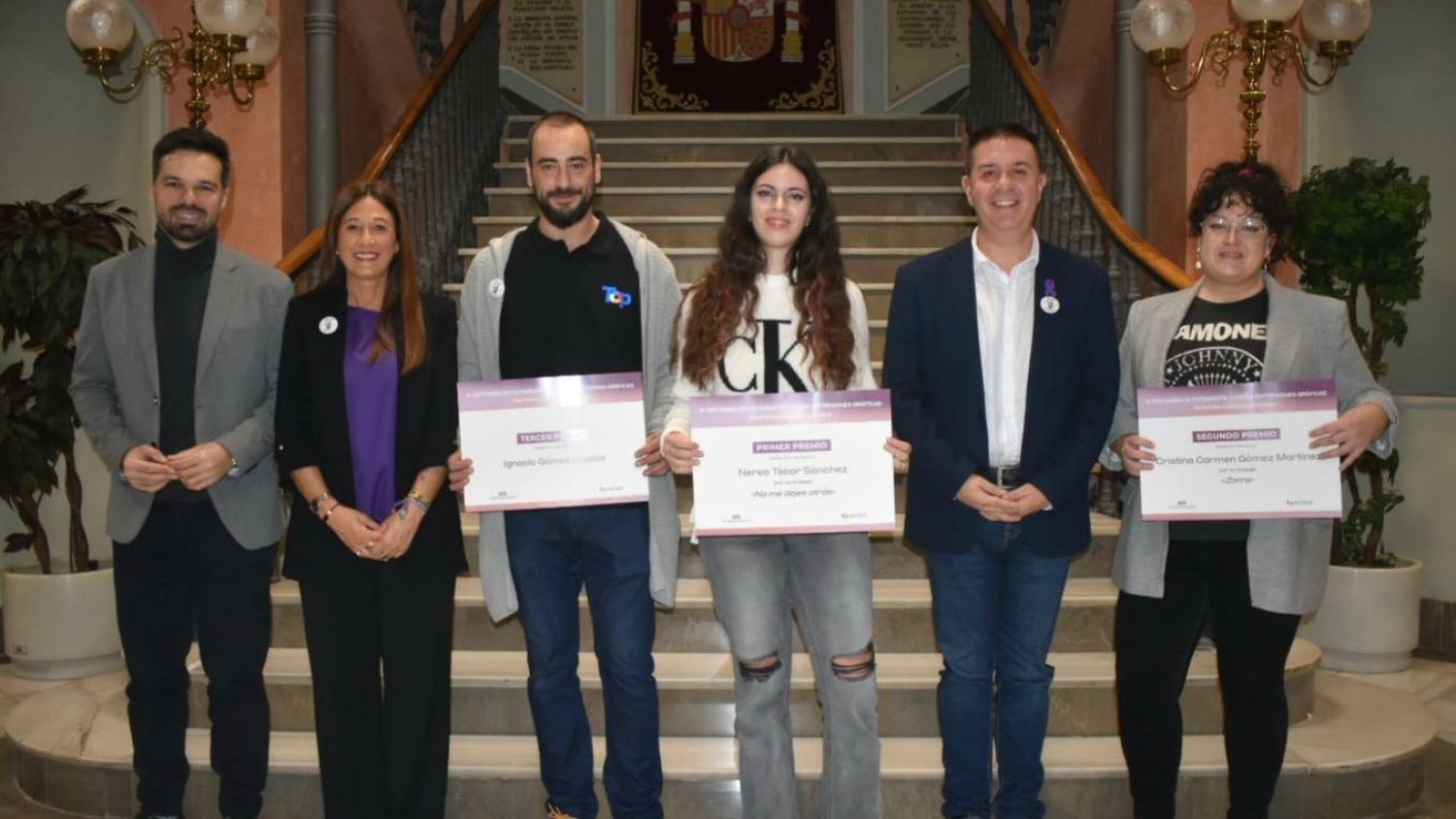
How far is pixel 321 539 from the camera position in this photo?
108 inches

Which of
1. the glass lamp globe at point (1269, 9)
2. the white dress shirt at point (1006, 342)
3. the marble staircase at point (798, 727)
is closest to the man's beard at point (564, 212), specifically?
the white dress shirt at point (1006, 342)

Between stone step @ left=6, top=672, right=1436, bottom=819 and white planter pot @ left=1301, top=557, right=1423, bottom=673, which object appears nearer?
stone step @ left=6, top=672, right=1436, bottom=819

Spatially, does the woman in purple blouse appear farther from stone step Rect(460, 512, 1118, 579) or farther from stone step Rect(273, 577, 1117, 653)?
stone step Rect(460, 512, 1118, 579)

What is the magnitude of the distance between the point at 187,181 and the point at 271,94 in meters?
3.87

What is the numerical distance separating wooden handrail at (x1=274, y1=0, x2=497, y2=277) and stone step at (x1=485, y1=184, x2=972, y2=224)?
0.74 m

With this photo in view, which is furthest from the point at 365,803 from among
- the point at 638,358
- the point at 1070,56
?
the point at 1070,56

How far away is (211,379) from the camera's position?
2.89 m

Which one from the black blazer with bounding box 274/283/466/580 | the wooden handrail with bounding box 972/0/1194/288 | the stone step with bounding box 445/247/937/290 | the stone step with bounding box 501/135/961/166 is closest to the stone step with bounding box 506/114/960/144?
the stone step with bounding box 501/135/961/166

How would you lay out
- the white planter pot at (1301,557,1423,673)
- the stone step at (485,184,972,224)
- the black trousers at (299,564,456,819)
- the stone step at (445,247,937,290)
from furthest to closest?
the stone step at (485,184,972,224) < the stone step at (445,247,937,290) < the white planter pot at (1301,557,1423,673) < the black trousers at (299,564,456,819)

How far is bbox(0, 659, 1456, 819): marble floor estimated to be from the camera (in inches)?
144

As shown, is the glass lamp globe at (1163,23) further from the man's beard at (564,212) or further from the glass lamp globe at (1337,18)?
the man's beard at (564,212)

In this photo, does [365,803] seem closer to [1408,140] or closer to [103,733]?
[103,733]

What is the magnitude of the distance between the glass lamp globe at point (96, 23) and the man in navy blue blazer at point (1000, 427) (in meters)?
3.58

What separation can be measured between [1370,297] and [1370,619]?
1351mm
